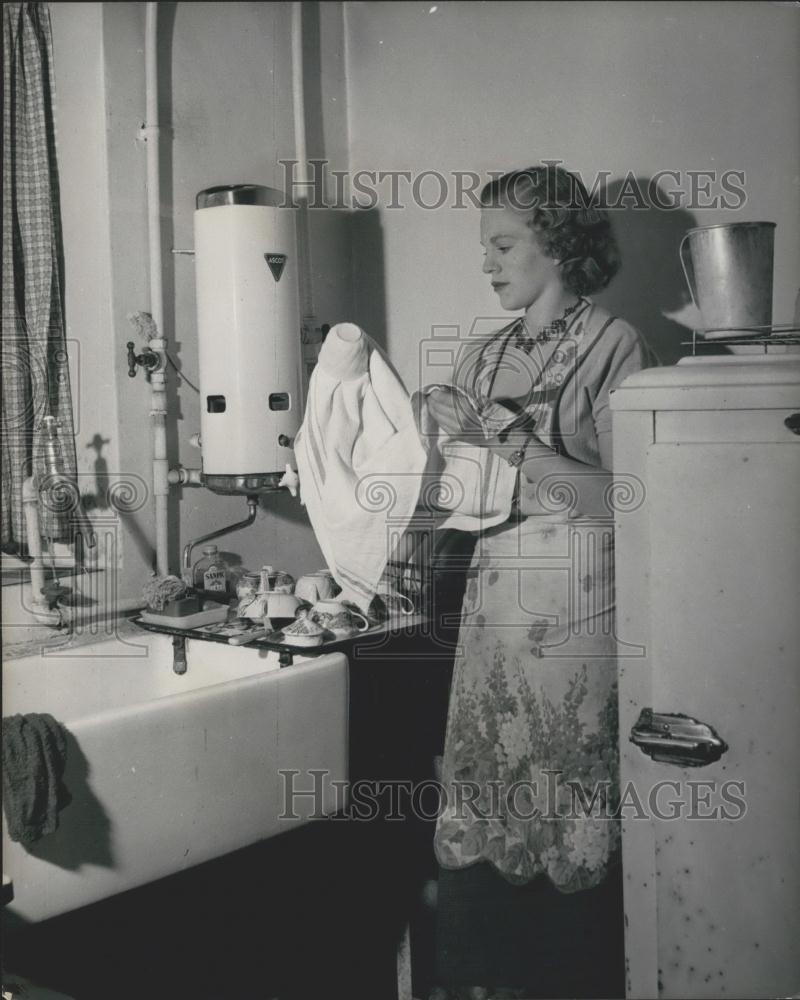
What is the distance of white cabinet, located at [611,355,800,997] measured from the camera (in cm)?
126

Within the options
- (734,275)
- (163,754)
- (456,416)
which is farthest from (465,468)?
(163,754)

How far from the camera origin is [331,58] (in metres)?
1.34

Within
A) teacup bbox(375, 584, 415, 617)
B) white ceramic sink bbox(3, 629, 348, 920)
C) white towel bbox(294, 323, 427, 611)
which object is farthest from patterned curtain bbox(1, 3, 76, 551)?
teacup bbox(375, 584, 415, 617)

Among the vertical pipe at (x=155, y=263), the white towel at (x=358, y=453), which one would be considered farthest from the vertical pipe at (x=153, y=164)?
the white towel at (x=358, y=453)

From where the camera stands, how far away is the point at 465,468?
1.34m

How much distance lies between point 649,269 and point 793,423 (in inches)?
10.9

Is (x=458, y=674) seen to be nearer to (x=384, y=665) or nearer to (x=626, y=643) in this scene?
(x=384, y=665)

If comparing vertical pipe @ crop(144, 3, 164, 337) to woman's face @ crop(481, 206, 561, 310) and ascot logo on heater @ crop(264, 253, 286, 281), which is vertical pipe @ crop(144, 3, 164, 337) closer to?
ascot logo on heater @ crop(264, 253, 286, 281)

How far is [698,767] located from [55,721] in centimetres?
85

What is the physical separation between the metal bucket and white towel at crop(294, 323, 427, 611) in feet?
1.38

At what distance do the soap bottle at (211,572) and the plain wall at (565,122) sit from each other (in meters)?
0.37

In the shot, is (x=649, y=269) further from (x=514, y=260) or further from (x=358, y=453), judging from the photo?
(x=358, y=453)

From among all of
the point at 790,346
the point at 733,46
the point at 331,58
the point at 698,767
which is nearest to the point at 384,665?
the point at 698,767

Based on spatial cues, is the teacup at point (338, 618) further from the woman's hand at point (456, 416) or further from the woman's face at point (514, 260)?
the woman's face at point (514, 260)
